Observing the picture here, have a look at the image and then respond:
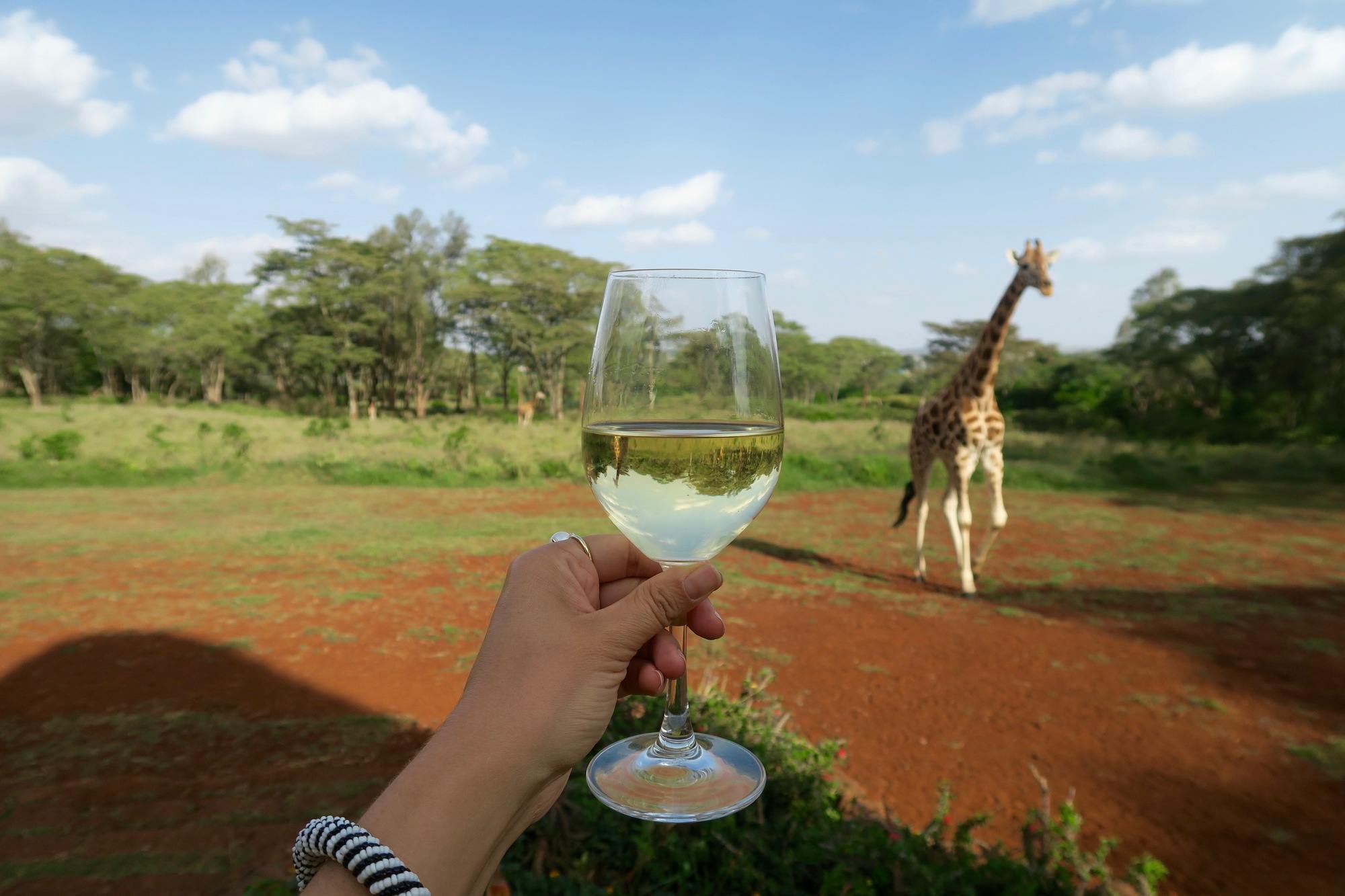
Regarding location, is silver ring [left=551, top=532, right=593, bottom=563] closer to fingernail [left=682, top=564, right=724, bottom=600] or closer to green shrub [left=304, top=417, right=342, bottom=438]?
fingernail [left=682, top=564, right=724, bottom=600]

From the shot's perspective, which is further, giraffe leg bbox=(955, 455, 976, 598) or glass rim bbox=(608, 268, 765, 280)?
giraffe leg bbox=(955, 455, 976, 598)

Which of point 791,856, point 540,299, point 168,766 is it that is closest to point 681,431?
point 791,856

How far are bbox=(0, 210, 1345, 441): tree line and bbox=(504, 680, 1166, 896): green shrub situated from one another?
2414 cm

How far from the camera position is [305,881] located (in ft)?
3.90

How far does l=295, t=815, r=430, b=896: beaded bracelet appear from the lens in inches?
42.0

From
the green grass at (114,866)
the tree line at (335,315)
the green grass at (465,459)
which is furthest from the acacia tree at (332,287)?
the green grass at (114,866)

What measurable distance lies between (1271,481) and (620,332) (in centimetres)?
2242

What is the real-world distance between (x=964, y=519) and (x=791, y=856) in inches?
235

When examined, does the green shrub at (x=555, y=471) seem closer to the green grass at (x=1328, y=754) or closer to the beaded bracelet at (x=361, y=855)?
the green grass at (x=1328, y=754)

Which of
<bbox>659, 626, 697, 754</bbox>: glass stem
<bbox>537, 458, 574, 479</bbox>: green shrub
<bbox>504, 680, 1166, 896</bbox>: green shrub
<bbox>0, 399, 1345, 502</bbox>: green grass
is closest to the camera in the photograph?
<bbox>659, 626, 697, 754</bbox>: glass stem

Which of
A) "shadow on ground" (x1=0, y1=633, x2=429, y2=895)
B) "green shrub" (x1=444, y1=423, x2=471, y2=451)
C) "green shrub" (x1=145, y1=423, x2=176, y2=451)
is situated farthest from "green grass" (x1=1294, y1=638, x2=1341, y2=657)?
"green shrub" (x1=145, y1=423, x2=176, y2=451)

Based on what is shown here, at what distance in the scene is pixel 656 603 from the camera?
134 centimetres

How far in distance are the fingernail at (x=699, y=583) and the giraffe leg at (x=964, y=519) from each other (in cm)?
717

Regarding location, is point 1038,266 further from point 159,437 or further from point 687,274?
point 159,437
